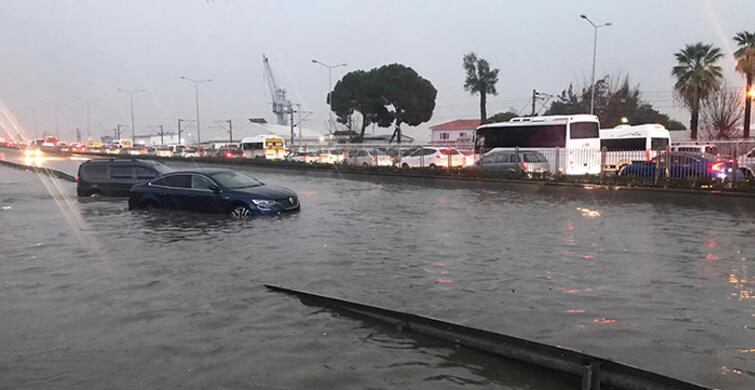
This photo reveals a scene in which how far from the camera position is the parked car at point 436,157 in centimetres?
3098

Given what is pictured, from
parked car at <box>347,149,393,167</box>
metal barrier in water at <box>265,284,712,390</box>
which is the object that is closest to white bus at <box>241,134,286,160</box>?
parked car at <box>347,149,393,167</box>

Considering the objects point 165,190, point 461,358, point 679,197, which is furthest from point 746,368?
point 679,197

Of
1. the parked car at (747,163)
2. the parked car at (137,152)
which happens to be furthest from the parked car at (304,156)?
the parked car at (747,163)

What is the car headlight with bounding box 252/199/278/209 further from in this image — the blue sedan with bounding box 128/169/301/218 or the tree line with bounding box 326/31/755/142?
the tree line with bounding box 326/31/755/142

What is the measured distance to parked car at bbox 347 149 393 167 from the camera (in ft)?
119

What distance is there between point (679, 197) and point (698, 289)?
1342 cm

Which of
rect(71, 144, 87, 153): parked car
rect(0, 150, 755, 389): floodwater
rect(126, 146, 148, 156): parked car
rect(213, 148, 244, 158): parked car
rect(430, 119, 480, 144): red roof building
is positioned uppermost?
rect(430, 119, 480, 144): red roof building

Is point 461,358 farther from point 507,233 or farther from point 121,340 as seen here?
point 507,233

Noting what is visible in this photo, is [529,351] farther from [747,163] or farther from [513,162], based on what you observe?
[513,162]

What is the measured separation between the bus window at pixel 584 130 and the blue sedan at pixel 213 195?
1777 cm

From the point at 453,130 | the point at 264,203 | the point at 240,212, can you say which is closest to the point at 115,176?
the point at 240,212

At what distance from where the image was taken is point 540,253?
952 centimetres

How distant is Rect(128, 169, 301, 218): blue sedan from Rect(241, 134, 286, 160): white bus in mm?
33144

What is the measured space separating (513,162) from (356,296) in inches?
805
